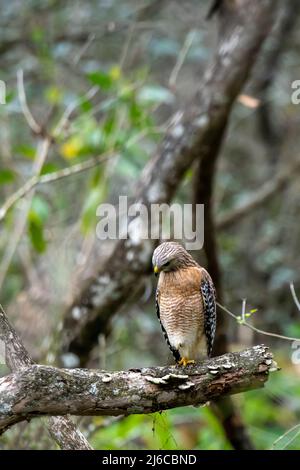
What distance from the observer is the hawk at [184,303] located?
3.26 meters

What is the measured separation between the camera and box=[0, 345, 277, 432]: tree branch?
242 centimetres

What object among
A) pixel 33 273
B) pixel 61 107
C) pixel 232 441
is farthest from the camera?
pixel 61 107

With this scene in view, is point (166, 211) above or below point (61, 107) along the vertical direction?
below

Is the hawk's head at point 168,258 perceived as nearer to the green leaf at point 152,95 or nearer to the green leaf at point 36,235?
the green leaf at point 36,235

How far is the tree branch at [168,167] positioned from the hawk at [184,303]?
1289 mm

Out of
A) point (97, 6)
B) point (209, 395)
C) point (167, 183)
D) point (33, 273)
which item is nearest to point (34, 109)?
point (97, 6)

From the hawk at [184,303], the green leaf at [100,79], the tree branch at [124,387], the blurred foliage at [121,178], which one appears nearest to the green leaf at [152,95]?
the blurred foliage at [121,178]

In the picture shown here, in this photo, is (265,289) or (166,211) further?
(265,289)

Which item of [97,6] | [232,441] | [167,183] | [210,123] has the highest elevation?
[97,6]

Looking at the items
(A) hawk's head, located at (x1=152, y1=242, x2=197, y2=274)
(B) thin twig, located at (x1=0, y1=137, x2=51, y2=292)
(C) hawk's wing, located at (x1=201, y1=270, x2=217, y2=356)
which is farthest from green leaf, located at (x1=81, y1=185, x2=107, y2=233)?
(A) hawk's head, located at (x1=152, y1=242, x2=197, y2=274)

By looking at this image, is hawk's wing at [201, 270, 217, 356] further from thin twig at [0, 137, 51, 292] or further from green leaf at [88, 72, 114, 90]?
green leaf at [88, 72, 114, 90]

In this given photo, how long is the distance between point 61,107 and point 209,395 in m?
5.34

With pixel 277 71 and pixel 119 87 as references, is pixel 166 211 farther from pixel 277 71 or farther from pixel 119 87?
pixel 277 71

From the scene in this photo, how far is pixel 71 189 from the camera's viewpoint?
8.32 meters
